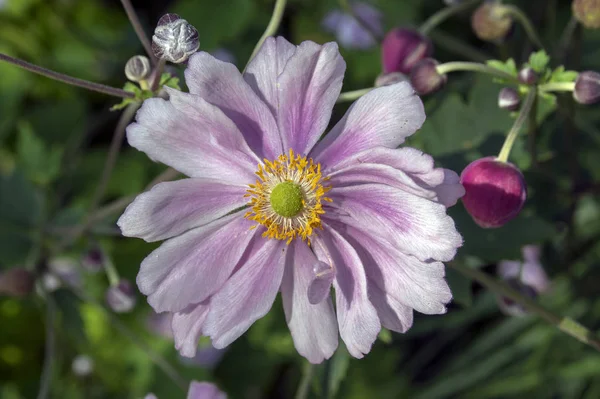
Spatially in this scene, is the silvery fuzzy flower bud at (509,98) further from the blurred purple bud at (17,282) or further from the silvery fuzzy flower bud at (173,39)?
the blurred purple bud at (17,282)

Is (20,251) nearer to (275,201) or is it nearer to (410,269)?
(275,201)

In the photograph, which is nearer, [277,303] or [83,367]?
[277,303]

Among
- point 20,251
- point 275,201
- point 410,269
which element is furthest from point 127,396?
point 410,269

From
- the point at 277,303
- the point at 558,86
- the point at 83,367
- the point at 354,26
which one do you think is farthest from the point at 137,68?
the point at 354,26

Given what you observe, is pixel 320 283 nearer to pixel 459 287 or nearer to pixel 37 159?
pixel 459 287

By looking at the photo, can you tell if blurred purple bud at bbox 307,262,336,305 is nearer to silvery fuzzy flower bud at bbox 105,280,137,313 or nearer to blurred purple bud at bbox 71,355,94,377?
silvery fuzzy flower bud at bbox 105,280,137,313

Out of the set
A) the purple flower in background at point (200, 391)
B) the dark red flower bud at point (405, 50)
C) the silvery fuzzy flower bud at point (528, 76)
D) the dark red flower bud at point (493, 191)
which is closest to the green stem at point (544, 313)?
the dark red flower bud at point (493, 191)
